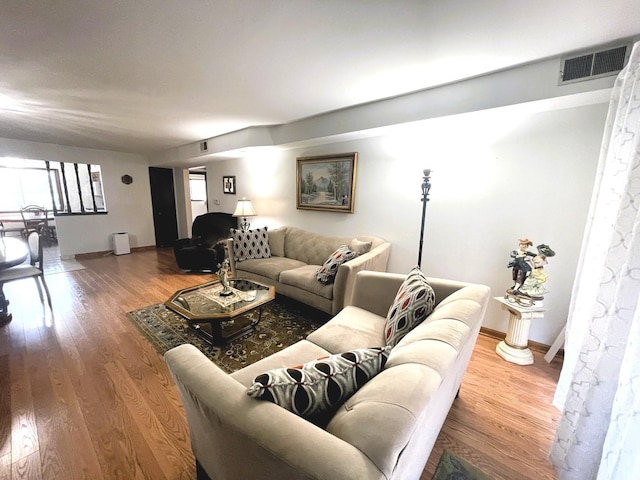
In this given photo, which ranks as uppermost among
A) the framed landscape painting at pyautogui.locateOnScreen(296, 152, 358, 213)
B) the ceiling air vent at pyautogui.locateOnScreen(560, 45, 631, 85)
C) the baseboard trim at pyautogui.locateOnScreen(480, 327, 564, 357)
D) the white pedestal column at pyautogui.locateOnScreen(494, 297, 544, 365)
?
the ceiling air vent at pyautogui.locateOnScreen(560, 45, 631, 85)

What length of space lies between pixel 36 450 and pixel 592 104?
422cm

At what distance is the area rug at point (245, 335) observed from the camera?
2174mm

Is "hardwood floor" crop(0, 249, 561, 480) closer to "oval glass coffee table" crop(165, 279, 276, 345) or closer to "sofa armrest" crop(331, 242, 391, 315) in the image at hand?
"oval glass coffee table" crop(165, 279, 276, 345)

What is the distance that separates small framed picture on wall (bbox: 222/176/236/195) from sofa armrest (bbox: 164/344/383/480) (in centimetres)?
464

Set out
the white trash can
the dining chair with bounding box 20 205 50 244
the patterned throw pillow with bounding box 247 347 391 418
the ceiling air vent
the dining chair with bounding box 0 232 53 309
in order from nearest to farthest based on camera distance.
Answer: the patterned throw pillow with bounding box 247 347 391 418, the ceiling air vent, the dining chair with bounding box 0 232 53 309, the white trash can, the dining chair with bounding box 20 205 50 244

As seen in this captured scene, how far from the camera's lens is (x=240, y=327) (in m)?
2.58

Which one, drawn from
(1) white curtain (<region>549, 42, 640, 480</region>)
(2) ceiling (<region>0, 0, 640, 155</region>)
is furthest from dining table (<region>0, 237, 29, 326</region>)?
(1) white curtain (<region>549, 42, 640, 480</region>)

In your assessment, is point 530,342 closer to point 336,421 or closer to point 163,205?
point 336,421

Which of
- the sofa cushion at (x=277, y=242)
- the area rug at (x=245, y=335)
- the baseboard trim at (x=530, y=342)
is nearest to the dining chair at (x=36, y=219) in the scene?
the area rug at (x=245, y=335)

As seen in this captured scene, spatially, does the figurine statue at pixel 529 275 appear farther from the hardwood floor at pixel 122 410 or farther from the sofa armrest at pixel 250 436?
the sofa armrest at pixel 250 436

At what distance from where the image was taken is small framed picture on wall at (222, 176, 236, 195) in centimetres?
523

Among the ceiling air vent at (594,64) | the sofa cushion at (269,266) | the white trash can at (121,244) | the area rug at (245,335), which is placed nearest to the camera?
the ceiling air vent at (594,64)

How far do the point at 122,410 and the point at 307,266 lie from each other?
217 centimetres

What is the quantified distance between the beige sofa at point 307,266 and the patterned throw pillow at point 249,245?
87mm
